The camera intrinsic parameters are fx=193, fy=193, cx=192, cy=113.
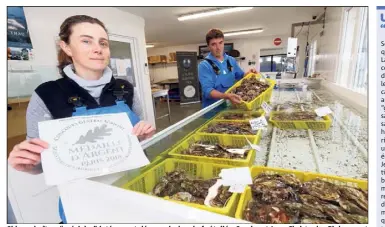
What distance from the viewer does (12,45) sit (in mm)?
2236

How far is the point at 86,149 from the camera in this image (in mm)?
579

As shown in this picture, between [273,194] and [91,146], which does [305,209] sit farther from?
[91,146]

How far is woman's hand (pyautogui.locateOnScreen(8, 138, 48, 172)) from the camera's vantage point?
0.56 m

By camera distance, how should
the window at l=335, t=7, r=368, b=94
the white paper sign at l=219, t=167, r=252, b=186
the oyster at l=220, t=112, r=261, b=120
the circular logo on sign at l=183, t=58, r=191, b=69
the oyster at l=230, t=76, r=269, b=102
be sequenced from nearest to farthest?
the white paper sign at l=219, t=167, r=252, b=186 < the oyster at l=220, t=112, r=261, b=120 < the oyster at l=230, t=76, r=269, b=102 < the window at l=335, t=7, r=368, b=94 < the circular logo on sign at l=183, t=58, r=191, b=69

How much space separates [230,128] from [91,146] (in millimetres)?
782

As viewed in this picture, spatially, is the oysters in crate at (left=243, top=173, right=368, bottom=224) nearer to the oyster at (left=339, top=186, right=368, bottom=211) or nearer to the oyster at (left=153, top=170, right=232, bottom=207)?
the oyster at (left=339, top=186, right=368, bottom=211)

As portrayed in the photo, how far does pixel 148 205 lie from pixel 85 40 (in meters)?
0.87

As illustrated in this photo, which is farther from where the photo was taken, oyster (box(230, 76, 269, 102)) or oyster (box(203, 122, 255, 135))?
oyster (box(230, 76, 269, 102))

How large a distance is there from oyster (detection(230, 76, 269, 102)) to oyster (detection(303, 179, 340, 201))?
Answer: 0.92 metres

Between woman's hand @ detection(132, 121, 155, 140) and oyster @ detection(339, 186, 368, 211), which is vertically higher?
woman's hand @ detection(132, 121, 155, 140)

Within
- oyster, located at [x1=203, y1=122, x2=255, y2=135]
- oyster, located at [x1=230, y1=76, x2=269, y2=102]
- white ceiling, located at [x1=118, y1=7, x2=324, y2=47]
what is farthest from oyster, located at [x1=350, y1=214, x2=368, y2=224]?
white ceiling, located at [x1=118, y1=7, x2=324, y2=47]

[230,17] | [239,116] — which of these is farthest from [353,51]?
[230,17]

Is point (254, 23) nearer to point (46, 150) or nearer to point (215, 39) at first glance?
point (215, 39)

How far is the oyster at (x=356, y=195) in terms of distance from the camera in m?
0.55
